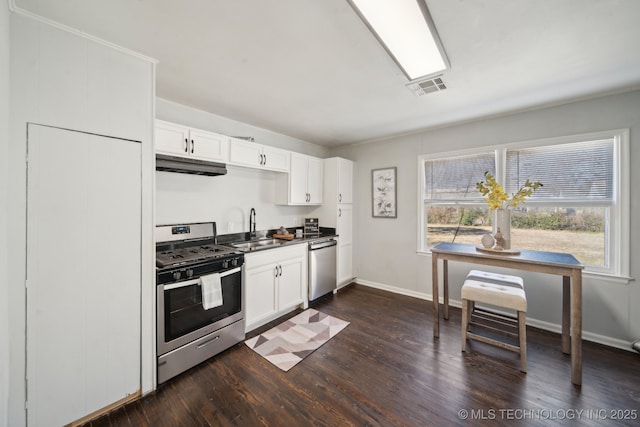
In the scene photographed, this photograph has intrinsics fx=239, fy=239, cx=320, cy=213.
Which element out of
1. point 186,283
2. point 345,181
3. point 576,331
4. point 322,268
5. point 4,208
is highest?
point 345,181

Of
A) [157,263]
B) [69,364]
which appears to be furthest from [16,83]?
[69,364]

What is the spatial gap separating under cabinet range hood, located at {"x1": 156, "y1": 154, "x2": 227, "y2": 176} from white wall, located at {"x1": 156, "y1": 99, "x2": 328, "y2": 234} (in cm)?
36

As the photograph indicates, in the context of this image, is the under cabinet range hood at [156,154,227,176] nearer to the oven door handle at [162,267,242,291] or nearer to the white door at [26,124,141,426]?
the white door at [26,124,141,426]

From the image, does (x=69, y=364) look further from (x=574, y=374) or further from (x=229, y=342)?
(x=574, y=374)

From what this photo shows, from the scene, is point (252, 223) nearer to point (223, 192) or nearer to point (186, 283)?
point (223, 192)

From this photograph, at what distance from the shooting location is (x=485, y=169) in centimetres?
317

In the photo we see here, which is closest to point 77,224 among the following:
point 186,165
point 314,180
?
point 186,165

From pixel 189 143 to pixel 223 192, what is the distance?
2.62 feet

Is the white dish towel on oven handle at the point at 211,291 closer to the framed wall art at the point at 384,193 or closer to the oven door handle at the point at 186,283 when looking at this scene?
the oven door handle at the point at 186,283

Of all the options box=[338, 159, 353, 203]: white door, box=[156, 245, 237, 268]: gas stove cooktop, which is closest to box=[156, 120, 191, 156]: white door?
box=[156, 245, 237, 268]: gas stove cooktop

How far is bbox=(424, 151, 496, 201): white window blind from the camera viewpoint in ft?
10.5

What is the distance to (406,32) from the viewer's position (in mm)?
1514

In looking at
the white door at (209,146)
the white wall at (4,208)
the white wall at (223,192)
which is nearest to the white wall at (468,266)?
the white wall at (223,192)

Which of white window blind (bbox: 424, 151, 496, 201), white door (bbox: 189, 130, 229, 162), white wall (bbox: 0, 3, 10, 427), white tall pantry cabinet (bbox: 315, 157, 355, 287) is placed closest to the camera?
white wall (bbox: 0, 3, 10, 427)
